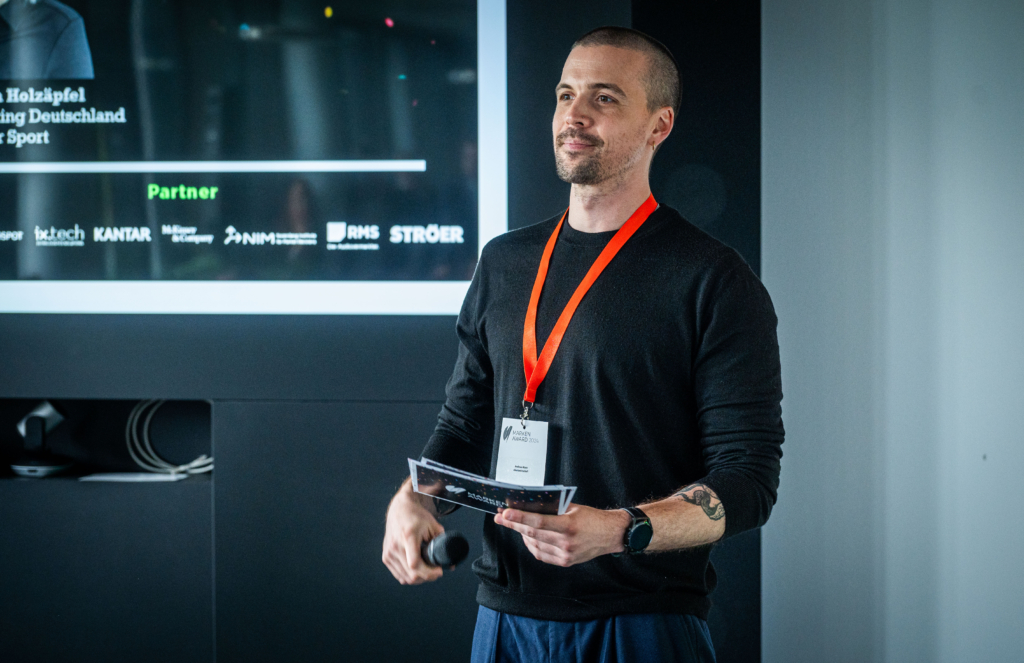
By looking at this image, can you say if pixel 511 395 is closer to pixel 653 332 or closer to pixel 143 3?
pixel 653 332

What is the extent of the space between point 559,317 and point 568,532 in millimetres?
471

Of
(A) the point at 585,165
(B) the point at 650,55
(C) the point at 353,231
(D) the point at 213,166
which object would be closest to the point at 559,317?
(A) the point at 585,165

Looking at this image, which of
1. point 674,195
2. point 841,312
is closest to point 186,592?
point 674,195

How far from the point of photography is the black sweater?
4.05ft

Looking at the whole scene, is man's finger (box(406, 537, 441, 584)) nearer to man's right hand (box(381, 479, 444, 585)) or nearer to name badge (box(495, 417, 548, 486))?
man's right hand (box(381, 479, 444, 585))

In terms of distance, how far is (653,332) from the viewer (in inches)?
51.6

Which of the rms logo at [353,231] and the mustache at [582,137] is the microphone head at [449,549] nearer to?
the mustache at [582,137]

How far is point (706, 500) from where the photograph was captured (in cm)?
116

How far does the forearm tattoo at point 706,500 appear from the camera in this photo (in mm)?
1149

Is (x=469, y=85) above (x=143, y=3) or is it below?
below

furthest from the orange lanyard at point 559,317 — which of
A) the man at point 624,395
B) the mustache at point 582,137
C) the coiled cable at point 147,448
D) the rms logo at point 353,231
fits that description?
the coiled cable at point 147,448

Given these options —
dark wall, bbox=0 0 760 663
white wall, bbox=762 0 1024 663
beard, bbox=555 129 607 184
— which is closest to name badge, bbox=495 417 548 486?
beard, bbox=555 129 607 184

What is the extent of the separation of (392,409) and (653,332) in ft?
3.60

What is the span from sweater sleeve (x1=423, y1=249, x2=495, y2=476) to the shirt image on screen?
2.13 ft
